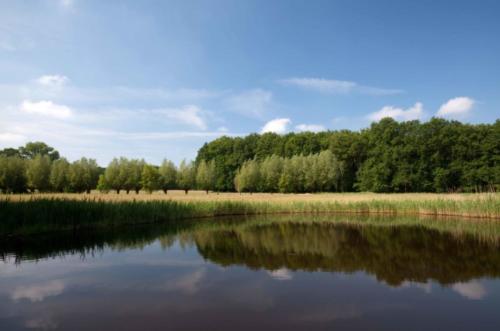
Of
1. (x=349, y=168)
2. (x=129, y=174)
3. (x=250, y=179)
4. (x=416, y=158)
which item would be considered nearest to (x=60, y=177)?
(x=129, y=174)

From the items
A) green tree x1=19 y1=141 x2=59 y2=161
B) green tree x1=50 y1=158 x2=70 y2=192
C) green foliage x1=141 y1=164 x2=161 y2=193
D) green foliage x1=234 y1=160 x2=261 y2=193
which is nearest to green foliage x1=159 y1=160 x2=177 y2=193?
green foliage x1=141 y1=164 x2=161 y2=193

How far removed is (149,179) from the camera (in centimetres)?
6231

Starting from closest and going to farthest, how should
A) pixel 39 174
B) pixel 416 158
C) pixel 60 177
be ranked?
pixel 39 174, pixel 60 177, pixel 416 158

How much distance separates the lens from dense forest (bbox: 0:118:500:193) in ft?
167

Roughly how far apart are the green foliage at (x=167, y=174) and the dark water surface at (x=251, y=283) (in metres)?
50.0

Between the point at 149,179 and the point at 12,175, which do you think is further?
the point at 149,179

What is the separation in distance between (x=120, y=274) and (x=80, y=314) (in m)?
3.38

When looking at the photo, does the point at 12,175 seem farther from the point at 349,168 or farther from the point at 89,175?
the point at 349,168

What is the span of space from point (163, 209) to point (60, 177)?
122 feet

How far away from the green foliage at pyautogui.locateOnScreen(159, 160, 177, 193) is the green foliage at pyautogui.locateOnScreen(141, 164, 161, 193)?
4.60ft

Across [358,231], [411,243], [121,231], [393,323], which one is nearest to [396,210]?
[358,231]

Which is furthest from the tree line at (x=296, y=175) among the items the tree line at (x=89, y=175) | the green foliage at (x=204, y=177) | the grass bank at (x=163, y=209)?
the grass bank at (x=163, y=209)

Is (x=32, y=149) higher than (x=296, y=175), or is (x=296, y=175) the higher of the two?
(x=32, y=149)

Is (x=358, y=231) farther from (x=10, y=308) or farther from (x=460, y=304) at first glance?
(x=10, y=308)
